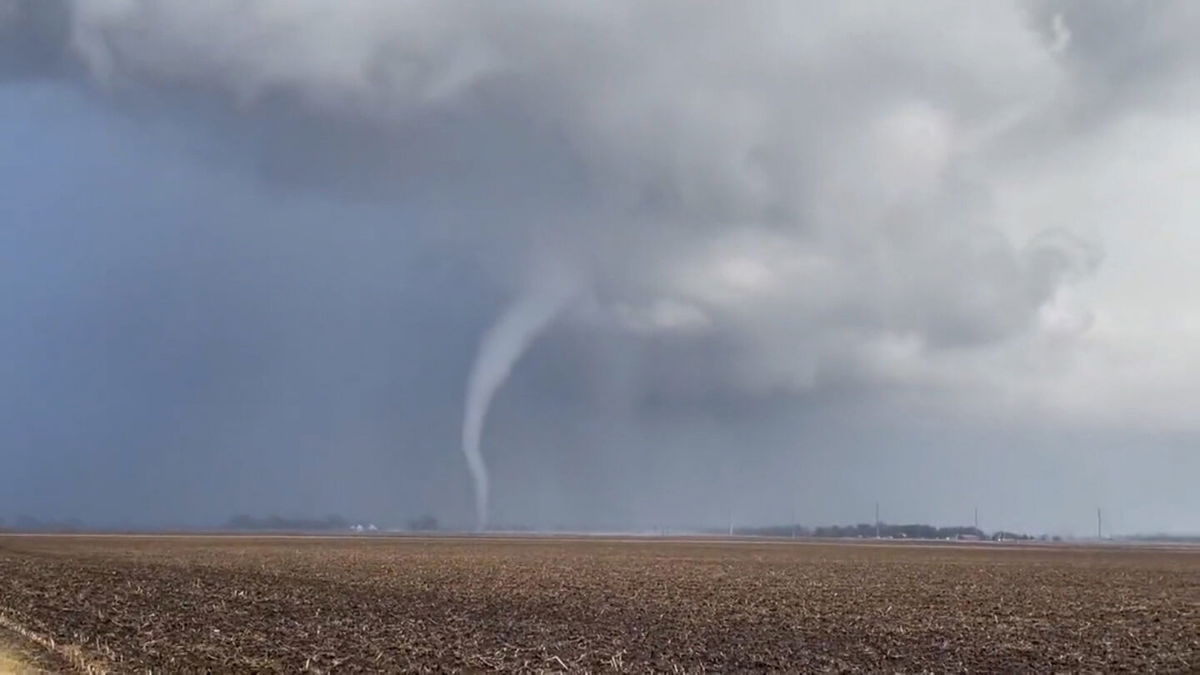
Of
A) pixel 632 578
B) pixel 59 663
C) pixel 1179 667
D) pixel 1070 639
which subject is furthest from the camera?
pixel 632 578

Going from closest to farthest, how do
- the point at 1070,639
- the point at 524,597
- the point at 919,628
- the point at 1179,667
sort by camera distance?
the point at 1179,667
the point at 1070,639
the point at 919,628
the point at 524,597

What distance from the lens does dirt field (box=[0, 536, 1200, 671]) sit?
26.5 meters

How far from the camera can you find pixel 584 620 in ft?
116

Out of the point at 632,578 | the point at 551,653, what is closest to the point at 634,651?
the point at 551,653

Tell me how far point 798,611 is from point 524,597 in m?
12.1

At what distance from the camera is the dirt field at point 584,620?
2647 centimetres

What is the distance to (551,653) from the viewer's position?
89.2 feet

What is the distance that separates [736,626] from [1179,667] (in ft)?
41.7

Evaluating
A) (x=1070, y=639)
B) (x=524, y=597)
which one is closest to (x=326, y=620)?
(x=524, y=597)

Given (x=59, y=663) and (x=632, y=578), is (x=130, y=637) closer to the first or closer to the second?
(x=59, y=663)

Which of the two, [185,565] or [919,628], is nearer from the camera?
[919,628]

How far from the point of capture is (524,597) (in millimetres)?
44625

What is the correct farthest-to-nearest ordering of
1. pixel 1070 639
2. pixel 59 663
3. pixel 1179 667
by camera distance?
pixel 1070 639 < pixel 1179 667 < pixel 59 663

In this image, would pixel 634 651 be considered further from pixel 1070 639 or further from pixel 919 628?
pixel 1070 639
